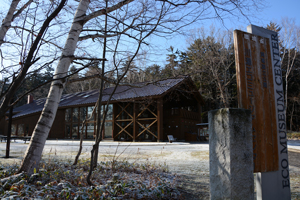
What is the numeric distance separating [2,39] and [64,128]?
21875 mm

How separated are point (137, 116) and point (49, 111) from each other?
16.2m

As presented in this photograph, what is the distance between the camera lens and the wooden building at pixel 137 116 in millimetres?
19062

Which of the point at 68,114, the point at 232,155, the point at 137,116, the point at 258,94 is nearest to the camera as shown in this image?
the point at 232,155

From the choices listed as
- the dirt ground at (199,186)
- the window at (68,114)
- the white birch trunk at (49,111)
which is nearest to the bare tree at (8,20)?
the white birch trunk at (49,111)

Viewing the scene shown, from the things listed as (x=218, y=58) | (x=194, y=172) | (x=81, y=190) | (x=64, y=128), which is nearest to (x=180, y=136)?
(x=218, y=58)

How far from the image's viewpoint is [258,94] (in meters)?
3.37

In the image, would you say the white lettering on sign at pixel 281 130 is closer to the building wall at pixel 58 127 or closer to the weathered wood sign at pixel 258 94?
the weathered wood sign at pixel 258 94

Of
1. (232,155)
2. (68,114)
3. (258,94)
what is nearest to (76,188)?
(232,155)

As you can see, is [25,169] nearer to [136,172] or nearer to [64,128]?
[136,172]

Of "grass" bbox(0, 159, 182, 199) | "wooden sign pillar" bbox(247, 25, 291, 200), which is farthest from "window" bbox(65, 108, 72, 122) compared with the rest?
"wooden sign pillar" bbox(247, 25, 291, 200)

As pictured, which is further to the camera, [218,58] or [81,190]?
[218,58]

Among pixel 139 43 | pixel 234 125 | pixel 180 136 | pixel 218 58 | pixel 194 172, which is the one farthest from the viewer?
pixel 218 58

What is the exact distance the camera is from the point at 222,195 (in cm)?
282

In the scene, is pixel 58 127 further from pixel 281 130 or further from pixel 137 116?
pixel 281 130
